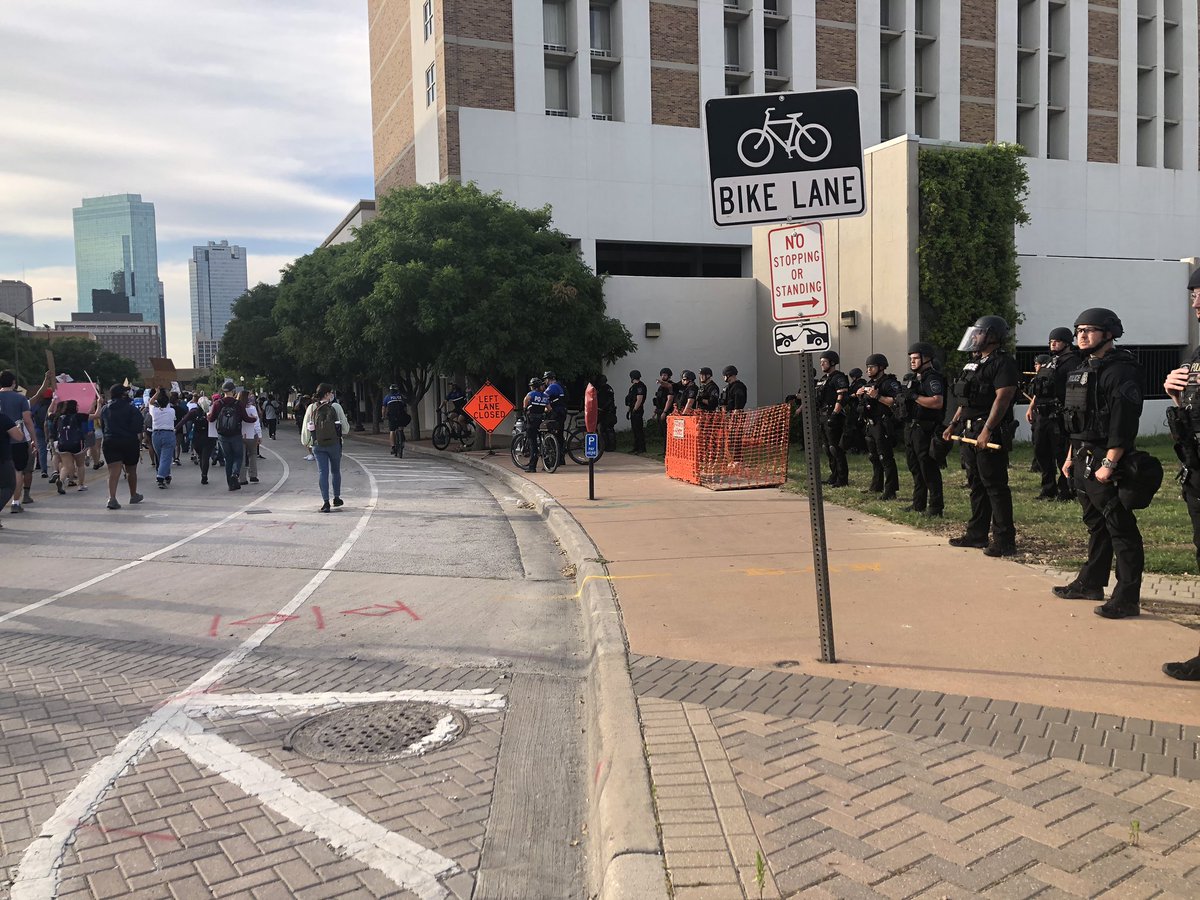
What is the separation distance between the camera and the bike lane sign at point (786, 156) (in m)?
5.03

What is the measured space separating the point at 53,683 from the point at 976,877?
5.10 m

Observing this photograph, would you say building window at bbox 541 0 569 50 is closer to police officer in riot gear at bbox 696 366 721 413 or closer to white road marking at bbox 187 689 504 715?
police officer in riot gear at bbox 696 366 721 413

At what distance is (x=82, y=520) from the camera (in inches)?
503

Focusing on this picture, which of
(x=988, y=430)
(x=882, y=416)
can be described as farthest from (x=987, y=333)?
(x=882, y=416)

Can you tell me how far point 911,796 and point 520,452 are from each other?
14.9 meters

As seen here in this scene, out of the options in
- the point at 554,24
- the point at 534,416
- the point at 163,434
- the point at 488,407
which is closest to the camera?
the point at 163,434

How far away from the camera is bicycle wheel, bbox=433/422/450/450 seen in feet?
81.7

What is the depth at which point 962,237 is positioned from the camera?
63.0ft

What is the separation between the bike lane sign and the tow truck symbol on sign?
590 mm

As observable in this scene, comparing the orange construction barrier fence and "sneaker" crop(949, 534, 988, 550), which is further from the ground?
the orange construction barrier fence

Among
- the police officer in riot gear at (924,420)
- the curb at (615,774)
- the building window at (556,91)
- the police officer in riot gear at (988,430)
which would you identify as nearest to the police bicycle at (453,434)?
the police officer in riot gear at (924,420)

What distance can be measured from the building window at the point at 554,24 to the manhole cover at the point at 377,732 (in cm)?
3453

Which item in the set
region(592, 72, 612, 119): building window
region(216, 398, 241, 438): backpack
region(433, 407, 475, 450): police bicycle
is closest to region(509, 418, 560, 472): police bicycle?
region(216, 398, 241, 438): backpack

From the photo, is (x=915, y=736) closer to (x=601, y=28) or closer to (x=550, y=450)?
(x=550, y=450)
